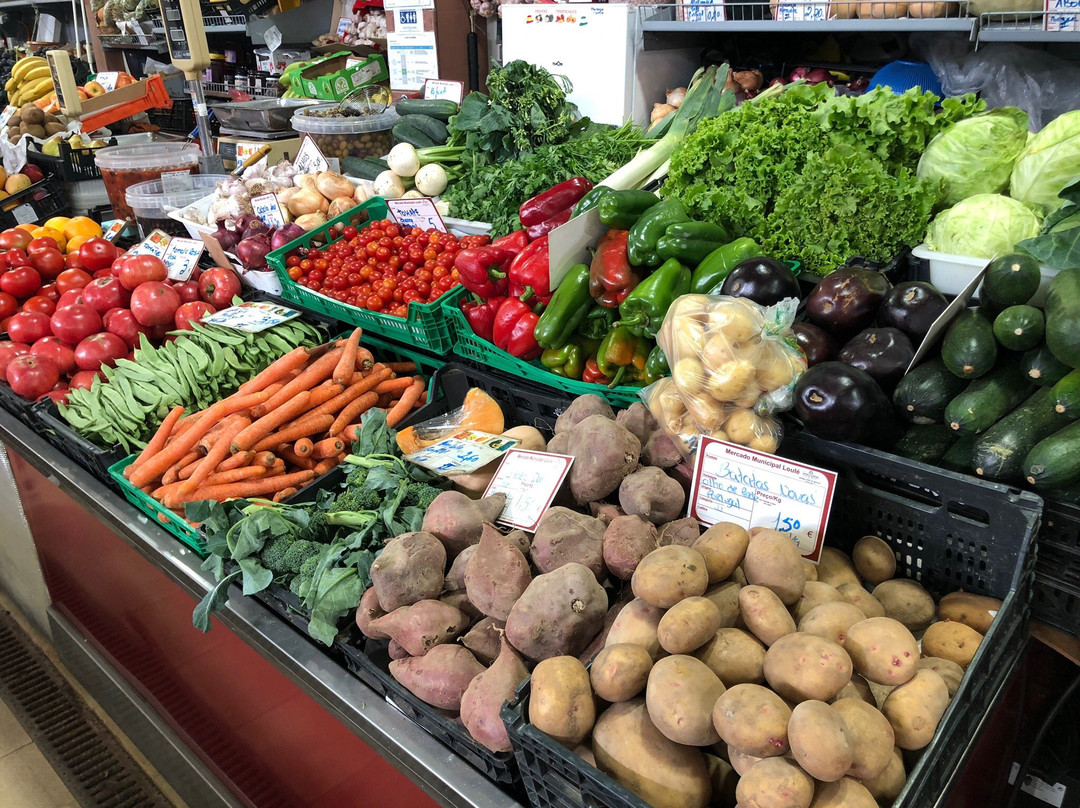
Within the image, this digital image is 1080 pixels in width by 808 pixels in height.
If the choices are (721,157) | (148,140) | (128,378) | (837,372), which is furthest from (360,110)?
(837,372)

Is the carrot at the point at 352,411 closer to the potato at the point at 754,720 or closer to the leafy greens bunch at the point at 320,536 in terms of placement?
the leafy greens bunch at the point at 320,536

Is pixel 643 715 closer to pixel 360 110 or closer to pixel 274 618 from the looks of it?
pixel 274 618

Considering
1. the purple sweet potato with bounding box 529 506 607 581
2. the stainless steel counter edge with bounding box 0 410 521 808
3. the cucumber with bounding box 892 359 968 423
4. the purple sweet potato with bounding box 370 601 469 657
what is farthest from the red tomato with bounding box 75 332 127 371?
the cucumber with bounding box 892 359 968 423

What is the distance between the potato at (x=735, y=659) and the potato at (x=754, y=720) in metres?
0.09

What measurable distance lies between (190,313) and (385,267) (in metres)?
0.78

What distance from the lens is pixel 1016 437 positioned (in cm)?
126

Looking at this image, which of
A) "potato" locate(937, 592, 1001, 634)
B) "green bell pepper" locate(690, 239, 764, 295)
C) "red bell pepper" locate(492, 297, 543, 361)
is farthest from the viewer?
"red bell pepper" locate(492, 297, 543, 361)

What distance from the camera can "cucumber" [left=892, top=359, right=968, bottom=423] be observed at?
53.2 inches

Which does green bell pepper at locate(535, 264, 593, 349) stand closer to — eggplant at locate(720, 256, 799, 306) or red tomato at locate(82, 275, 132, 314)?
eggplant at locate(720, 256, 799, 306)

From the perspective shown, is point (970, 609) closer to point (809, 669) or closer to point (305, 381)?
point (809, 669)

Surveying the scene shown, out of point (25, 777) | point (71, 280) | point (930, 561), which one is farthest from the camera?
point (71, 280)

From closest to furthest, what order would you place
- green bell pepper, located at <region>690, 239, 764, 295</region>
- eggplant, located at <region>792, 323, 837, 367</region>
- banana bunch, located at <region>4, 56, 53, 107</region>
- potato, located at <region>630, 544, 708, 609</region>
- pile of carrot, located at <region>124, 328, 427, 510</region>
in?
potato, located at <region>630, 544, 708, 609</region> → eggplant, located at <region>792, 323, 837, 367</region> → green bell pepper, located at <region>690, 239, 764, 295</region> → pile of carrot, located at <region>124, 328, 427, 510</region> → banana bunch, located at <region>4, 56, 53, 107</region>

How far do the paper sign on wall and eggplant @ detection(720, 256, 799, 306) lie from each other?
410 millimetres

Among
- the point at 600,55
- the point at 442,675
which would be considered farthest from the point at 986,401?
the point at 600,55
